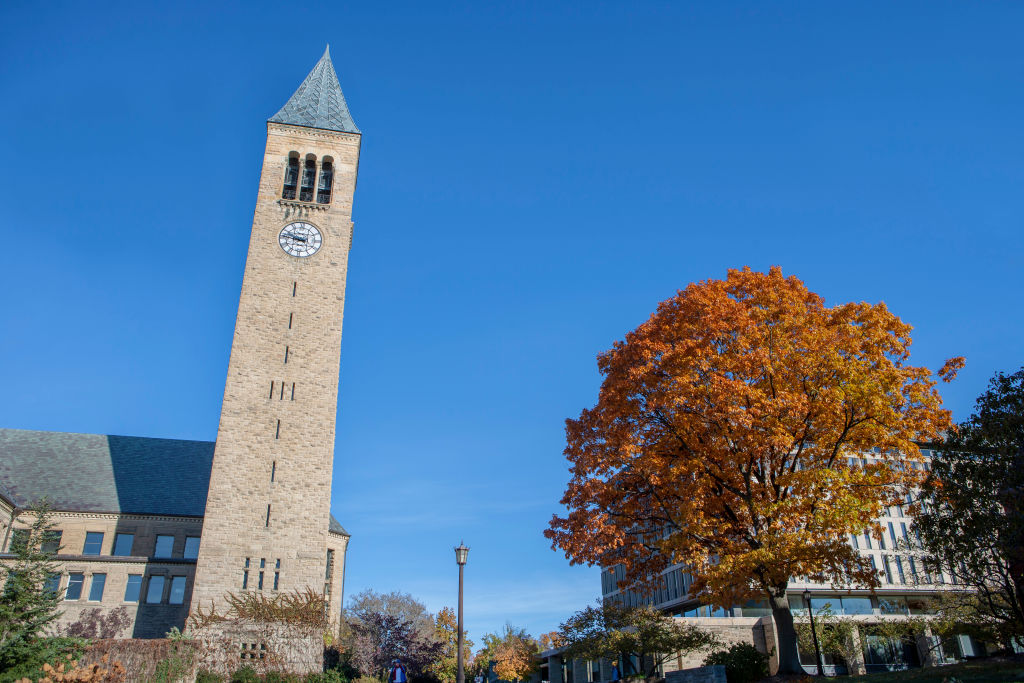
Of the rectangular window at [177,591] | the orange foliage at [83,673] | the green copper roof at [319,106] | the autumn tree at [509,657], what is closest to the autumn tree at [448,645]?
the autumn tree at [509,657]

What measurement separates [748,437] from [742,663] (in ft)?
33.8

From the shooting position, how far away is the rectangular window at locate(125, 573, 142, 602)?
40.4m

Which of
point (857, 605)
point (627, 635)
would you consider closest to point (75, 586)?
point (627, 635)

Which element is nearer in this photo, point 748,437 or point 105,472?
point 748,437

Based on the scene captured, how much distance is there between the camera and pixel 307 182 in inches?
1732

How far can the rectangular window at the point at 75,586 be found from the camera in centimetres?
3975

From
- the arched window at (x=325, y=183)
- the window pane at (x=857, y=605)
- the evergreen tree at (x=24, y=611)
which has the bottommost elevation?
the evergreen tree at (x=24, y=611)

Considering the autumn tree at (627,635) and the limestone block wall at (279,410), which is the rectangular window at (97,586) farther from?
the autumn tree at (627,635)

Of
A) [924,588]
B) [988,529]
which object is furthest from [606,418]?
[924,588]

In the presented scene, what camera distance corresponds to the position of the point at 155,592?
40656 millimetres

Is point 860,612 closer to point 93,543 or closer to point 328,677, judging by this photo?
point 328,677

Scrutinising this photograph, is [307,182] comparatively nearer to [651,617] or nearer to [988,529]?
[651,617]

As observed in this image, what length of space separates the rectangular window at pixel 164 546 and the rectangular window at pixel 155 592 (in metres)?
1.62

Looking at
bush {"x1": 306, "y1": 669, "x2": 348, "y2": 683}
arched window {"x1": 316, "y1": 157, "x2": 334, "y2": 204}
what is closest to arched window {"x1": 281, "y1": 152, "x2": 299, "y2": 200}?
arched window {"x1": 316, "y1": 157, "x2": 334, "y2": 204}
